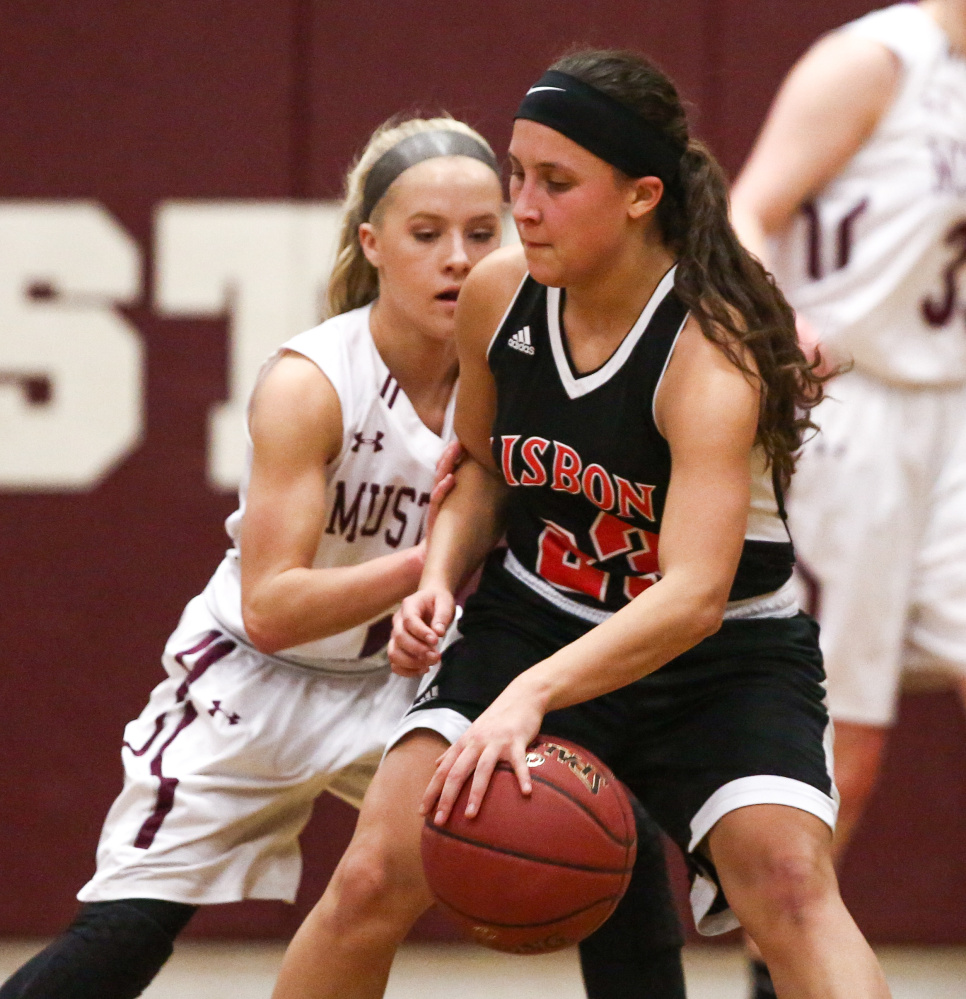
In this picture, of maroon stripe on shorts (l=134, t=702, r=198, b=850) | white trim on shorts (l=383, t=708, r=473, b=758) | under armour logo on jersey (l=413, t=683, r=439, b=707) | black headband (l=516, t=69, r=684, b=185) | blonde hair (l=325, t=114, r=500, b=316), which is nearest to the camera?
black headband (l=516, t=69, r=684, b=185)

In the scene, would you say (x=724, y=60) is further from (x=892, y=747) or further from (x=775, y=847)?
(x=775, y=847)

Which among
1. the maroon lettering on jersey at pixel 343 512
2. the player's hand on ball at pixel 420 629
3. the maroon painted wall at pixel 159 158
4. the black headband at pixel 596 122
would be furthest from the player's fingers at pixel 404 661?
the maroon painted wall at pixel 159 158

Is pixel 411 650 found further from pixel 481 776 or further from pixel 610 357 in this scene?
pixel 610 357

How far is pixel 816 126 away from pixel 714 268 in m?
1.13

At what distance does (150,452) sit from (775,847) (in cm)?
237

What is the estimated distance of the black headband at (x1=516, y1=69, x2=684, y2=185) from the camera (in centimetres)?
230

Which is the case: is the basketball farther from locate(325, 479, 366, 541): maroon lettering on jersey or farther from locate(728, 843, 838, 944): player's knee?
locate(325, 479, 366, 541): maroon lettering on jersey

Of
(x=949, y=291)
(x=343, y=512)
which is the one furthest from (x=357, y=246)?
(x=949, y=291)

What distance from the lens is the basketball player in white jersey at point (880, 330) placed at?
342 cm

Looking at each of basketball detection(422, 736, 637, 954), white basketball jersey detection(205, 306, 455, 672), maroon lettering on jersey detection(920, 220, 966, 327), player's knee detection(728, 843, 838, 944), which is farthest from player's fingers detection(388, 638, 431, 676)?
maroon lettering on jersey detection(920, 220, 966, 327)

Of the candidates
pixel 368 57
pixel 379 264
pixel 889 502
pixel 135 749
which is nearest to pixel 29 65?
pixel 368 57

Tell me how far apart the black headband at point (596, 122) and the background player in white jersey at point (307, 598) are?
1.46 ft

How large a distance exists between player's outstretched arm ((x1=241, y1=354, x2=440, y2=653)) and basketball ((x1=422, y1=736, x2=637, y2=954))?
0.45 m

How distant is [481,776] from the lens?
2.15 meters
